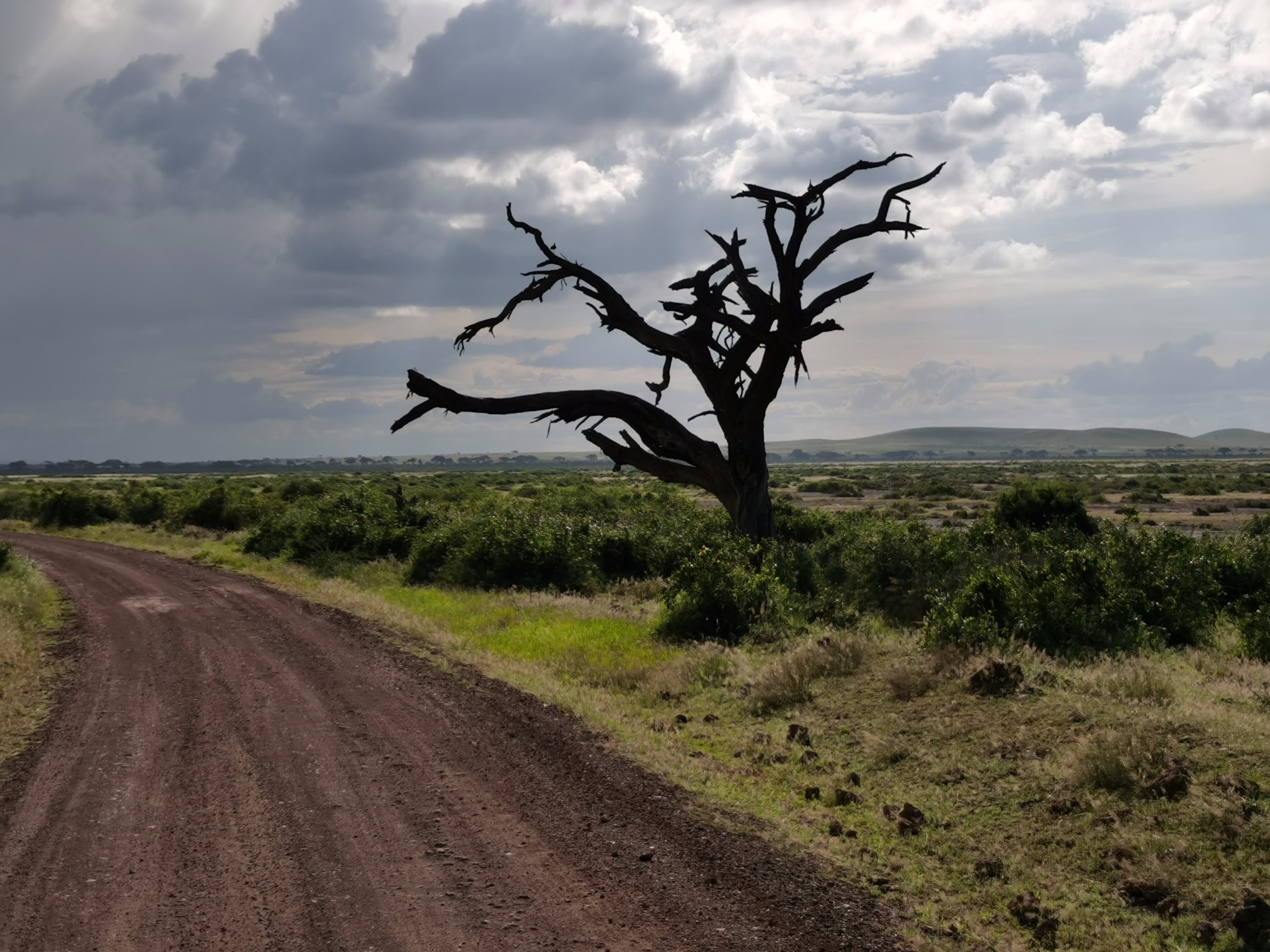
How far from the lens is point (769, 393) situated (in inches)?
741

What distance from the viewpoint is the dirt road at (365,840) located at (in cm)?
546

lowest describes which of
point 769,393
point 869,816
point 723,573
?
point 869,816

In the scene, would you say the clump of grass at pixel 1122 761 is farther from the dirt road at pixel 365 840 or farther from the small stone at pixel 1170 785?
the dirt road at pixel 365 840

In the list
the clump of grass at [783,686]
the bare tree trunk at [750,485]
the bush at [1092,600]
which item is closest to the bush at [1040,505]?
the bare tree trunk at [750,485]

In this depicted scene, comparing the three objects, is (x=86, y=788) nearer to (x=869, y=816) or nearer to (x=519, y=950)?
(x=519, y=950)

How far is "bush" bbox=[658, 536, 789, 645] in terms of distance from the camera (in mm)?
14352

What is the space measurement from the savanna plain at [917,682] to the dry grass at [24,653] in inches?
3.0

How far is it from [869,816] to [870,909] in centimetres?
159

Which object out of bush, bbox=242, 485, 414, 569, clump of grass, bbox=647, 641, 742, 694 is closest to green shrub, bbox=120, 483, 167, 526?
bush, bbox=242, 485, 414, 569

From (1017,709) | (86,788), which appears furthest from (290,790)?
(1017,709)

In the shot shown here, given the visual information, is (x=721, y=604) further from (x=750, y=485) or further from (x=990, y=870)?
(x=990, y=870)

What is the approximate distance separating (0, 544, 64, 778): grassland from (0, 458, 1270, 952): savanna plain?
0.07 meters

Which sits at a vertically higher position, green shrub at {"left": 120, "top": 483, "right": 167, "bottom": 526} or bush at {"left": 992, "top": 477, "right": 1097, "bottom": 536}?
green shrub at {"left": 120, "top": 483, "right": 167, "bottom": 526}

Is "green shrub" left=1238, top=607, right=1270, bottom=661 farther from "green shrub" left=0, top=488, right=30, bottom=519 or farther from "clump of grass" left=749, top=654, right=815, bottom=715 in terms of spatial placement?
"green shrub" left=0, top=488, right=30, bottom=519
